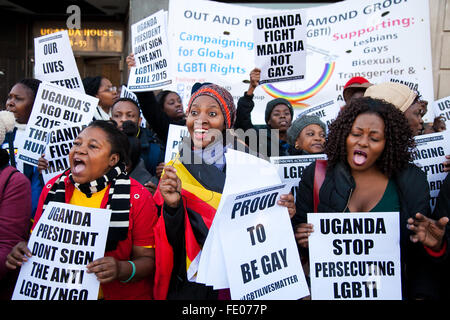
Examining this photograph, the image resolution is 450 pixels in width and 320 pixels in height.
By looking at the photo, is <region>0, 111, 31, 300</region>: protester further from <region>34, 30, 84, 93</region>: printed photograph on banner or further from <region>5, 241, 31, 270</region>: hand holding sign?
<region>34, 30, 84, 93</region>: printed photograph on banner

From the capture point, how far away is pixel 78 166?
8.14ft

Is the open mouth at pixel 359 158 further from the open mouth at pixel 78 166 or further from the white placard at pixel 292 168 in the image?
the open mouth at pixel 78 166

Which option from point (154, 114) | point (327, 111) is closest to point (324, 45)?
point (327, 111)

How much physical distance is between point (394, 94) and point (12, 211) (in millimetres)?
2565

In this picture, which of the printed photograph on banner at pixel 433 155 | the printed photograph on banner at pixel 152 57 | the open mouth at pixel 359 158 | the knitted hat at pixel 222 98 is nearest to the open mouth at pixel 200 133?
the knitted hat at pixel 222 98

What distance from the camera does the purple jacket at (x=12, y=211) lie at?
8.04 ft

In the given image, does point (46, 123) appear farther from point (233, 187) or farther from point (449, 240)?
point (449, 240)

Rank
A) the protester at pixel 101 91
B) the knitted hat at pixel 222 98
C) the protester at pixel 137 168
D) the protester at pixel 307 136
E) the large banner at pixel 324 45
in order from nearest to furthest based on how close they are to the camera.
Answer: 1. the knitted hat at pixel 222 98
2. the protester at pixel 137 168
3. the protester at pixel 307 136
4. the protester at pixel 101 91
5. the large banner at pixel 324 45

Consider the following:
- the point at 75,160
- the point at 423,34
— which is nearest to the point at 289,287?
the point at 75,160

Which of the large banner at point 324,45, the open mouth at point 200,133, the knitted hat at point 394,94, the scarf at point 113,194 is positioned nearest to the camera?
the scarf at point 113,194

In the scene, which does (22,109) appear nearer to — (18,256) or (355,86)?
(18,256)

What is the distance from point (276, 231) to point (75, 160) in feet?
4.09

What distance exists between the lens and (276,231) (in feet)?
7.46

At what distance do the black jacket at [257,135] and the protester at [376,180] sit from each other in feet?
4.12
